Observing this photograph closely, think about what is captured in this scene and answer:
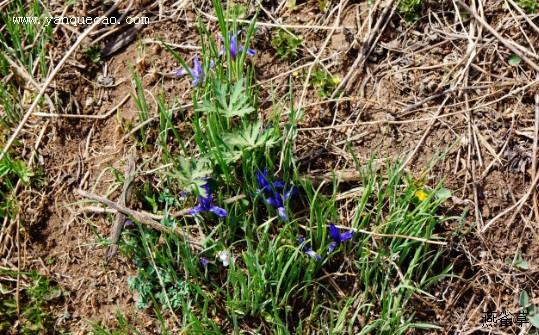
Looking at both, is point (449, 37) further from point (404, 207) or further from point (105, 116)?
point (105, 116)

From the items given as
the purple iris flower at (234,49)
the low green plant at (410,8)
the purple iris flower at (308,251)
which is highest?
the purple iris flower at (234,49)

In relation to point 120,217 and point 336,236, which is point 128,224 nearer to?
point 120,217

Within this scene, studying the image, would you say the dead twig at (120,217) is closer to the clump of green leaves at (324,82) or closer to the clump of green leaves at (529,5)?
the clump of green leaves at (324,82)

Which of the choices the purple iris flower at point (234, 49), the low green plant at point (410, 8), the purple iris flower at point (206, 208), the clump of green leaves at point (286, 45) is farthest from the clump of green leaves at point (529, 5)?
the purple iris flower at point (206, 208)

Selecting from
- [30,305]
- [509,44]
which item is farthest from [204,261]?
[509,44]

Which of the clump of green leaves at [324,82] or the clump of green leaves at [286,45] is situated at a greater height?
the clump of green leaves at [286,45]

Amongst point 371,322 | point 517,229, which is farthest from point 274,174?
point 517,229

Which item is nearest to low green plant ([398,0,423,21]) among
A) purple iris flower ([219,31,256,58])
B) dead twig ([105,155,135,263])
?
purple iris flower ([219,31,256,58])
